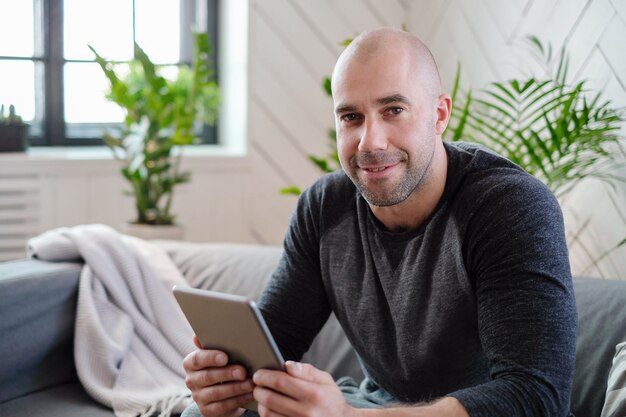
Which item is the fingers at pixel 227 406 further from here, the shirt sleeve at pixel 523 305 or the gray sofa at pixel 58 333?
the gray sofa at pixel 58 333

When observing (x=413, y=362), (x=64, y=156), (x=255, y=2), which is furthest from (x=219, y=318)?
(x=255, y=2)

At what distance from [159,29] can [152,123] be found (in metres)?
0.71

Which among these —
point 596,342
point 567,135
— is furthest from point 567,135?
point 596,342

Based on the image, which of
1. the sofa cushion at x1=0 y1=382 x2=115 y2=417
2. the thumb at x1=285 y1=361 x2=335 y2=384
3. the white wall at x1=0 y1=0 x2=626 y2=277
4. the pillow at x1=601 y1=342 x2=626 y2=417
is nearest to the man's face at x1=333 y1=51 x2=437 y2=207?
the thumb at x1=285 y1=361 x2=335 y2=384

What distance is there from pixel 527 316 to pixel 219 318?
1.57ft

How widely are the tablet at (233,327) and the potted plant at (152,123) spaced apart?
5.33ft

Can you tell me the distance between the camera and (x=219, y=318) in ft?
4.50

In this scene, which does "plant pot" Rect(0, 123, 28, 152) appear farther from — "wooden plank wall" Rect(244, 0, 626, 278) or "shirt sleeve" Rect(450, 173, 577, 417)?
"shirt sleeve" Rect(450, 173, 577, 417)

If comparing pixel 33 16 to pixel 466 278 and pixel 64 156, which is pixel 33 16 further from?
pixel 466 278

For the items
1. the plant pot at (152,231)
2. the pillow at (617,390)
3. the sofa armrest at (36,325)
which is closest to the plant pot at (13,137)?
the plant pot at (152,231)

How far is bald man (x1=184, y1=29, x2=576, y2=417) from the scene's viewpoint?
133cm

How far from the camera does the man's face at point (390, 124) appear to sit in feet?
5.02

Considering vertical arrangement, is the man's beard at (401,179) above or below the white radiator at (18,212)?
above

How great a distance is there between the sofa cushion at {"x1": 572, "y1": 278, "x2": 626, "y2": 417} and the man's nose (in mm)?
621
